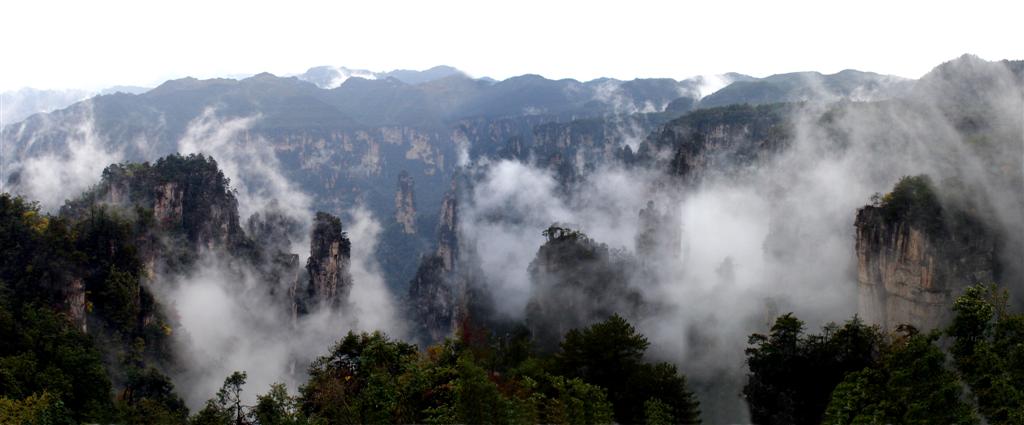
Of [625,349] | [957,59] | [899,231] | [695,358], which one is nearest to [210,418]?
[625,349]

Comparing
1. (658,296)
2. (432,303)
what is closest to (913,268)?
(658,296)

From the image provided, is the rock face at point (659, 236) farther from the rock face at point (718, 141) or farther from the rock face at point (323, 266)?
the rock face at point (323, 266)

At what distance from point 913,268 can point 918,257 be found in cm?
76

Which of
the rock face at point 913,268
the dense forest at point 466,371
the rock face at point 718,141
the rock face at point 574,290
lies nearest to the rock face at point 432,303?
the rock face at point 574,290

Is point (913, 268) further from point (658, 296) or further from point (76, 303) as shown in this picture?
point (76, 303)

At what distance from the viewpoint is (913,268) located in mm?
44281

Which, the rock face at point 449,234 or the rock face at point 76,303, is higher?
the rock face at point 76,303

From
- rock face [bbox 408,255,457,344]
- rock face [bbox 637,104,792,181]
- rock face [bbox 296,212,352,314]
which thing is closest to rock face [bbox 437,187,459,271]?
rock face [bbox 408,255,457,344]

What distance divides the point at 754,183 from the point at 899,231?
5765 centimetres

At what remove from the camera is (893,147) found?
6238 cm

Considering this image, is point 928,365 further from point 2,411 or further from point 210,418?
point 2,411

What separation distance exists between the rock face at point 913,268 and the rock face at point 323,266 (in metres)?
61.4

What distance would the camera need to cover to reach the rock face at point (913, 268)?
4247cm

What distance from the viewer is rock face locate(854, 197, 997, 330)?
1672 inches
